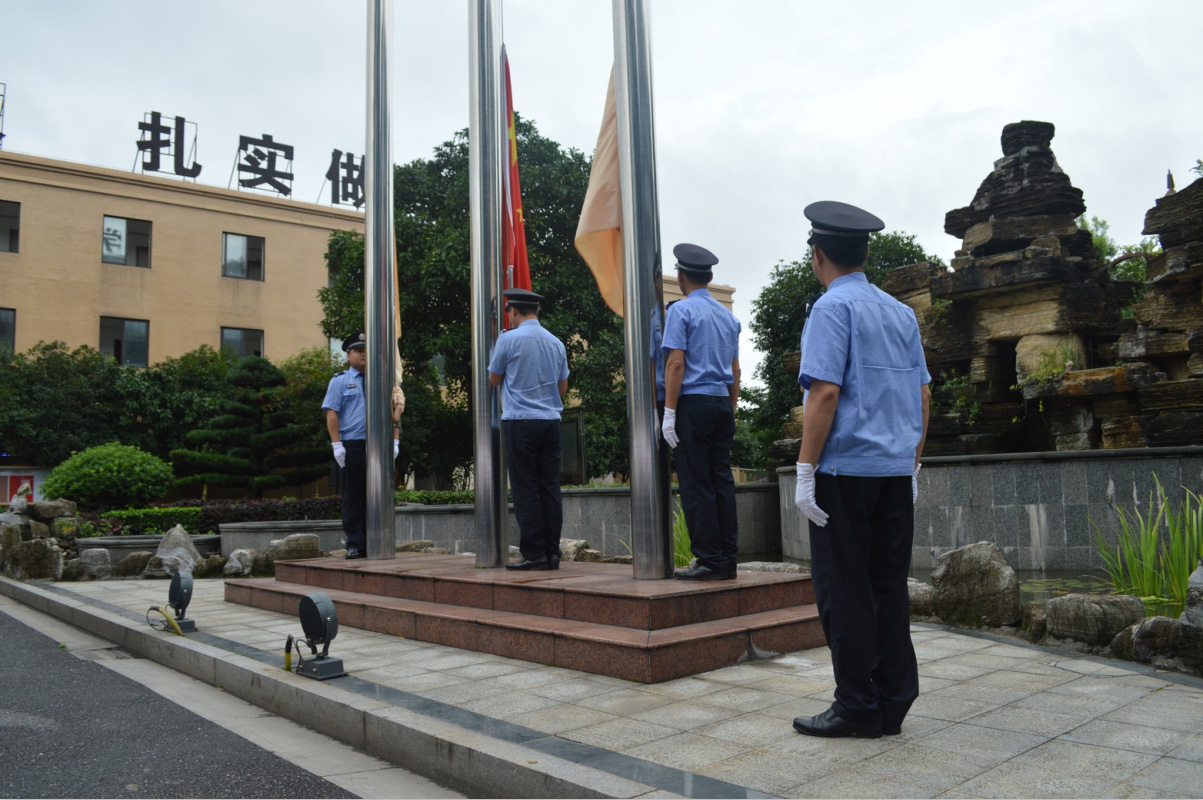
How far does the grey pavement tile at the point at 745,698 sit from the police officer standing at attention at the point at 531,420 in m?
2.86

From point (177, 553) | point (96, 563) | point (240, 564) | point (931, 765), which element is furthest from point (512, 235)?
point (96, 563)

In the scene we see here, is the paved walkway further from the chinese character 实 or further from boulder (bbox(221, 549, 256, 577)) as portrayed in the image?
the chinese character 实

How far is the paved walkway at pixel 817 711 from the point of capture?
9.87ft

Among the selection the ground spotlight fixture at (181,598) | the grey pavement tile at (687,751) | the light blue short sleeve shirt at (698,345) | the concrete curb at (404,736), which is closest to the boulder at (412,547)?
the ground spotlight fixture at (181,598)

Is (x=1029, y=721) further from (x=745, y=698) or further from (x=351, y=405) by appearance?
(x=351, y=405)

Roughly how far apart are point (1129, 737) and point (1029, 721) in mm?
383

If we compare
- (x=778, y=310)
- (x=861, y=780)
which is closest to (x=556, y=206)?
(x=778, y=310)

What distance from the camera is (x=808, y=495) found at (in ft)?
12.0

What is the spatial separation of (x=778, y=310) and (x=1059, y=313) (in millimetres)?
13663

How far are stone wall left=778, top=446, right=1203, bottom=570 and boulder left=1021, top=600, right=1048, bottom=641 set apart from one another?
4.68 metres

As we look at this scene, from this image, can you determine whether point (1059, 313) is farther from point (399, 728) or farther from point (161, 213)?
point (161, 213)

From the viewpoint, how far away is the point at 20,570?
483 inches

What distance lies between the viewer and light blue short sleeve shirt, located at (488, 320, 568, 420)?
274 inches

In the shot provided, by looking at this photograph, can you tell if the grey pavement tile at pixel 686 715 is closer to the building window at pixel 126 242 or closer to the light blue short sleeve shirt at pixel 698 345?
the light blue short sleeve shirt at pixel 698 345
